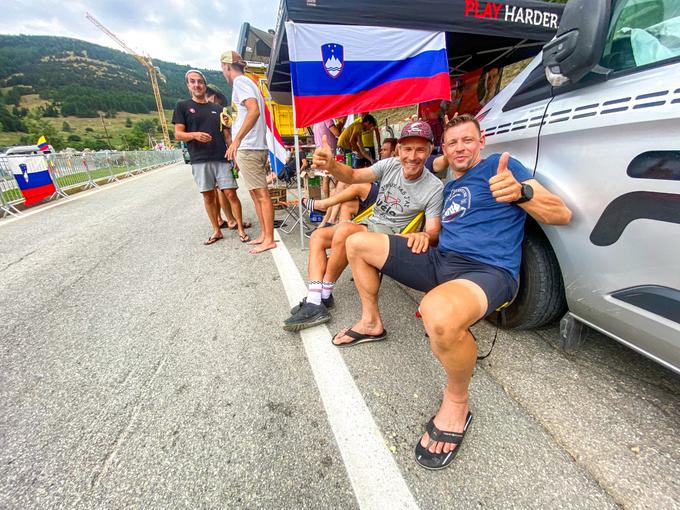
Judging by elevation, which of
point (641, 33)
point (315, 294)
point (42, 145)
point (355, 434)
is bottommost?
point (355, 434)

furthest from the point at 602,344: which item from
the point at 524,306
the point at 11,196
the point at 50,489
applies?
the point at 11,196

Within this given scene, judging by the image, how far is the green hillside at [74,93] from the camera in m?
66.9

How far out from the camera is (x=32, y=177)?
251 inches

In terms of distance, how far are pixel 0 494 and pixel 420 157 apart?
249 cm

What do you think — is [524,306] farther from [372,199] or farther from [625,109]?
[372,199]

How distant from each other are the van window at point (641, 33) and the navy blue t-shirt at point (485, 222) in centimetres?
55

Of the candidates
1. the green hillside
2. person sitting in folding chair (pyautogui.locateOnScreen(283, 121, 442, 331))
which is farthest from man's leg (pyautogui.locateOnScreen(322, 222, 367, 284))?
the green hillside

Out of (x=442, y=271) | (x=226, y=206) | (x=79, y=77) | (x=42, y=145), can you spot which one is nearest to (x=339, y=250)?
(x=442, y=271)

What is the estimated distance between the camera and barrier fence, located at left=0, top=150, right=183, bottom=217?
6086 mm

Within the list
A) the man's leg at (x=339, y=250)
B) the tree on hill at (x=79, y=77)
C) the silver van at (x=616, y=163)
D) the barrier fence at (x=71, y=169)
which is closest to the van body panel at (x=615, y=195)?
the silver van at (x=616, y=163)

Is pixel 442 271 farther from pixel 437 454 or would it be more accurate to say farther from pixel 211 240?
pixel 211 240

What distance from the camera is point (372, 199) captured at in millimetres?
2635

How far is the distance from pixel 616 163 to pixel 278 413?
179 centimetres

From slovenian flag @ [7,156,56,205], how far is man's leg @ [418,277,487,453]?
28.4 ft
